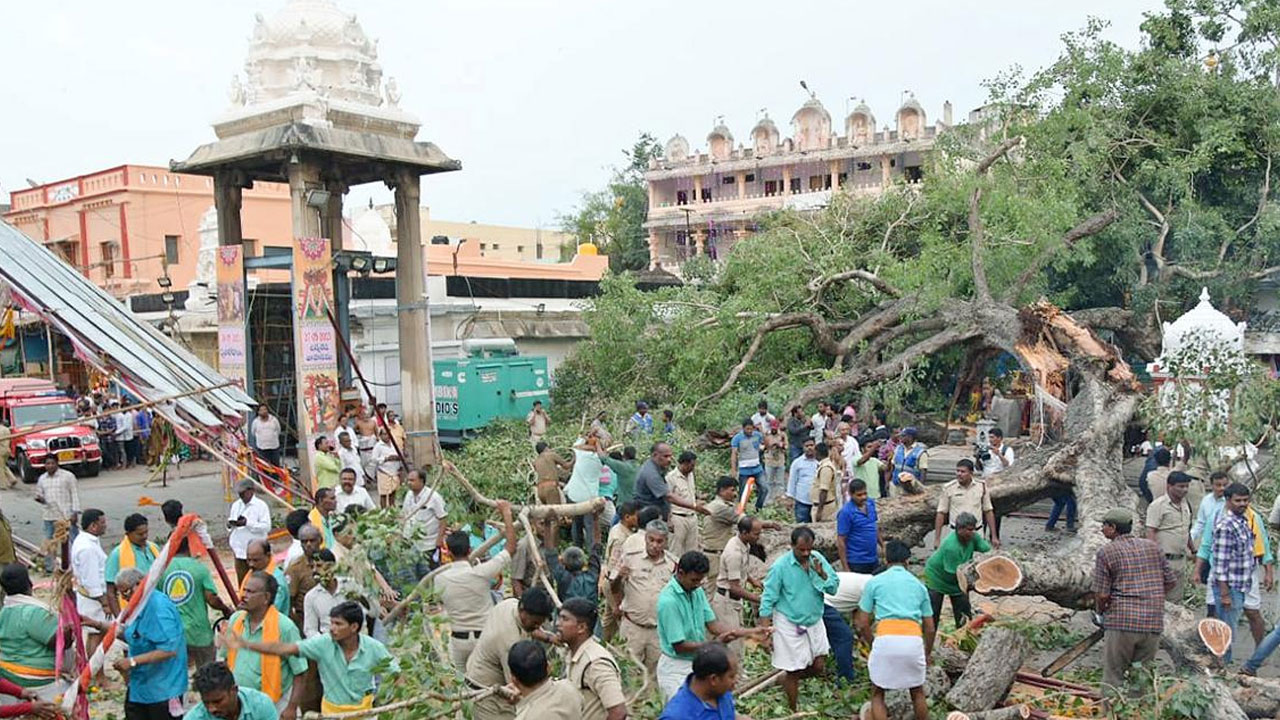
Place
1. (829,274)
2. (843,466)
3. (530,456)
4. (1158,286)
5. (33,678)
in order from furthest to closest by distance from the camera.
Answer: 1. (1158,286)
2. (829,274)
3. (530,456)
4. (843,466)
5. (33,678)

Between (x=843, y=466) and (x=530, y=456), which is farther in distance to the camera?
(x=530, y=456)

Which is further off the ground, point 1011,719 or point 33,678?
point 33,678

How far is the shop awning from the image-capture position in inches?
334

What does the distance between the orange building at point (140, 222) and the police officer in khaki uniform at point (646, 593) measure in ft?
76.6

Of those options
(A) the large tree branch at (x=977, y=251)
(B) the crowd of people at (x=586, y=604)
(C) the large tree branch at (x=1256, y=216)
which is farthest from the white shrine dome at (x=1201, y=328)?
(B) the crowd of people at (x=586, y=604)

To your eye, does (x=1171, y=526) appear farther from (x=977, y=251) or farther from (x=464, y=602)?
(x=977, y=251)

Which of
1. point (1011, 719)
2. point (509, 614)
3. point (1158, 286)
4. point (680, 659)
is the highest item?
point (1158, 286)

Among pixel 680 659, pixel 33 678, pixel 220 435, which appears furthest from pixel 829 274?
pixel 33 678

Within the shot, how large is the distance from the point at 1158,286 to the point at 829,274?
24.6 ft

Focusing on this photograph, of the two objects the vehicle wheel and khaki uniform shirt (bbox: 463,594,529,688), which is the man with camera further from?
the vehicle wheel

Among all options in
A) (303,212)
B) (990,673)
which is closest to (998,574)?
(990,673)

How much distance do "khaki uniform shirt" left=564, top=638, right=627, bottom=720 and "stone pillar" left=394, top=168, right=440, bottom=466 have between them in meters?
12.6

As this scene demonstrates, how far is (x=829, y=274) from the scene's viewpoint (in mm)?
17672

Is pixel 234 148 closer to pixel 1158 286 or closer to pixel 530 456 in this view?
pixel 530 456
